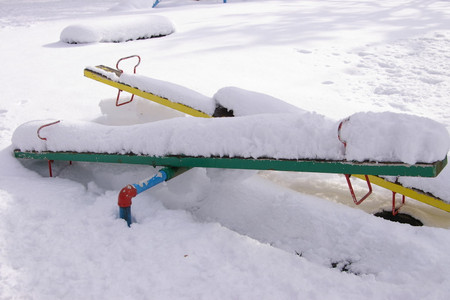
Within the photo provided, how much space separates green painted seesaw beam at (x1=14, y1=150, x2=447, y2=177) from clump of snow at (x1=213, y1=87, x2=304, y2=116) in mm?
746

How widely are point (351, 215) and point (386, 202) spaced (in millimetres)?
568

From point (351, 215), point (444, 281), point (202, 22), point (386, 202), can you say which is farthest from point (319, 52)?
point (444, 281)

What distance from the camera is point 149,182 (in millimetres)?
2465

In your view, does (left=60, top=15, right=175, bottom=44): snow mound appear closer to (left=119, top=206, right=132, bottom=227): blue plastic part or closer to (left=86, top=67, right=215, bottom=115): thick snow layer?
(left=86, top=67, right=215, bottom=115): thick snow layer

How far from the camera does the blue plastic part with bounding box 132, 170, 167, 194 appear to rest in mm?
2402

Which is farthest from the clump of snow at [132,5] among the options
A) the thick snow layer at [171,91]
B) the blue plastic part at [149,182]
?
the blue plastic part at [149,182]

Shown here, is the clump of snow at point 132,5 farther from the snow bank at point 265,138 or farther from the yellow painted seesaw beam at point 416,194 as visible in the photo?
the yellow painted seesaw beam at point 416,194

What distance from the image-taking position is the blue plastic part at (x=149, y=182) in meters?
2.40

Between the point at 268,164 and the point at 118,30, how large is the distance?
6.61 meters

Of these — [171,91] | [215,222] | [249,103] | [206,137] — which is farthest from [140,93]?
[215,222]

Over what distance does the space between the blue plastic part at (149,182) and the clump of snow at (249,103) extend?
88 cm

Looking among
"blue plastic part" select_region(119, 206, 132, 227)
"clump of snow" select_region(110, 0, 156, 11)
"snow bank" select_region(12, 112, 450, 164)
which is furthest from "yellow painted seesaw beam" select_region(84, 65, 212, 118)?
"clump of snow" select_region(110, 0, 156, 11)

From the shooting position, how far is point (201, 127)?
100.0 inches

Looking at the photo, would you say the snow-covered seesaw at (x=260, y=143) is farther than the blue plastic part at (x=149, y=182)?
No
